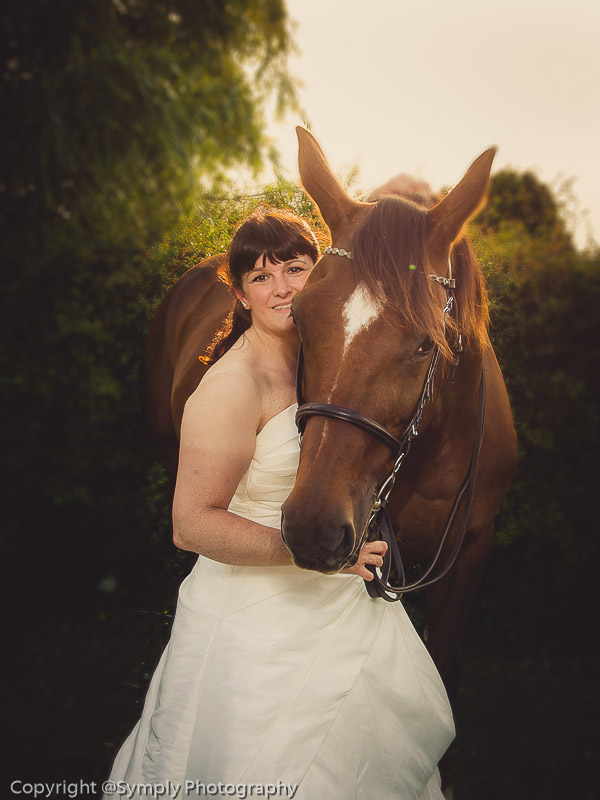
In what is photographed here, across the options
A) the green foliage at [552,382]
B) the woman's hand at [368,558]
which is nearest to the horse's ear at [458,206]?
the woman's hand at [368,558]

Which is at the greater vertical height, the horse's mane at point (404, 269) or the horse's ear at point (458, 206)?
the horse's ear at point (458, 206)

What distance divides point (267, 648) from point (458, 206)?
156cm

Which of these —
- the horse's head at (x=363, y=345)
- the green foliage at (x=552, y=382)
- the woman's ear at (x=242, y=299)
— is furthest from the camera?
the green foliage at (x=552, y=382)

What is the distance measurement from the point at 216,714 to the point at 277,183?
341 centimetres

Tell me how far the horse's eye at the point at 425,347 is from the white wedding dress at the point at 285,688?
0.50m

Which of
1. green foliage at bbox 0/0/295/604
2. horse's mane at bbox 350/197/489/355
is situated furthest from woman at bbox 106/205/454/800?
green foliage at bbox 0/0/295/604

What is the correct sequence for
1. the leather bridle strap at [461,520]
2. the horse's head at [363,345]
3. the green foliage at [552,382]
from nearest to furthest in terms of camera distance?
the horse's head at [363,345], the leather bridle strap at [461,520], the green foliage at [552,382]

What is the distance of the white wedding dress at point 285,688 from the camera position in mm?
1831

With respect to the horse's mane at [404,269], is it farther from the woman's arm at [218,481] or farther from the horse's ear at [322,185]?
the woman's arm at [218,481]

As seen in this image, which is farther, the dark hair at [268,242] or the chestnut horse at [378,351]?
the dark hair at [268,242]

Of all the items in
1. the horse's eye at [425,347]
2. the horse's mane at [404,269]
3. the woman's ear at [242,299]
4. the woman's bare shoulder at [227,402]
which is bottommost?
the woman's bare shoulder at [227,402]

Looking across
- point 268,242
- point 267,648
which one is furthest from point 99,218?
point 267,648

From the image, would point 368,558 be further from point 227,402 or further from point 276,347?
point 276,347

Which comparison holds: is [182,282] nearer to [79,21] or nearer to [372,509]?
[79,21]
